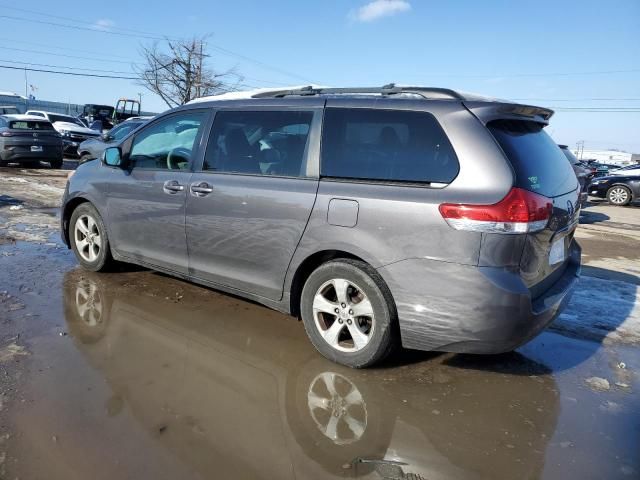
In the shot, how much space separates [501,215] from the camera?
9.27 ft

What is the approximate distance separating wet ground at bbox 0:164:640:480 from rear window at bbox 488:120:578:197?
1.35 metres

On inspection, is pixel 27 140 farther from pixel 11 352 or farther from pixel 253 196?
pixel 253 196

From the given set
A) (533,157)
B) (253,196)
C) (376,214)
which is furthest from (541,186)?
(253,196)

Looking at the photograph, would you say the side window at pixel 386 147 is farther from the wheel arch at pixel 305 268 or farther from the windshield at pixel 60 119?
the windshield at pixel 60 119

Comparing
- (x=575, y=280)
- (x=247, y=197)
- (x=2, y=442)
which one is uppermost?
(x=247, y=197)

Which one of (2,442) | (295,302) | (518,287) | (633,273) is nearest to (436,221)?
(518,287)

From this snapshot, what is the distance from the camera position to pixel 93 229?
514cm

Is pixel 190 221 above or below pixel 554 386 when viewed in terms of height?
above

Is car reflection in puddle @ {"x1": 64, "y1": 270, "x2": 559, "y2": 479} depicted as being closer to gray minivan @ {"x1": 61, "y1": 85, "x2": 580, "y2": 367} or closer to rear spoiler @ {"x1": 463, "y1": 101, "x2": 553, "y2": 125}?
gray minivan @ {"x1": 61, "y1": 85, "x2": 580, "y2": 367}

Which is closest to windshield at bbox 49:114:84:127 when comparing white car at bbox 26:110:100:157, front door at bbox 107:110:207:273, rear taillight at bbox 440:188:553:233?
white car at bbox 26:110:100:157

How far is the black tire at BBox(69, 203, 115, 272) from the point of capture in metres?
5.04

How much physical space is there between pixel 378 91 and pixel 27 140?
14.7 metres

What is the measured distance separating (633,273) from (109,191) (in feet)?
20.8

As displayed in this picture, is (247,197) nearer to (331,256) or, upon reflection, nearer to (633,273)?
(331,256)
